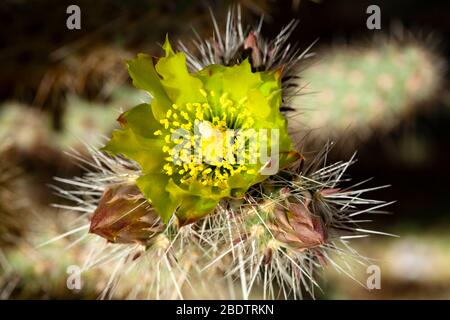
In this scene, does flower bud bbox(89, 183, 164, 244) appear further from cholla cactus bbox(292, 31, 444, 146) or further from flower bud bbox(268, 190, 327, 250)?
cholla cactus bbox(292, 31, 444, 146)

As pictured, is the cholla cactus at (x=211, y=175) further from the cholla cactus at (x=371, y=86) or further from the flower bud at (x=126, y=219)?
the cholla cactus at (x=371, y=86)

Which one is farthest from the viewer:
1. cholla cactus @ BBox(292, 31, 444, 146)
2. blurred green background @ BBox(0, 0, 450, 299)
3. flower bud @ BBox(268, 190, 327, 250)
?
cholla cactus @ BBox(292, 31, 444, 146)

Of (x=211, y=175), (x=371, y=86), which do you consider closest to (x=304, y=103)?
(x=371, y=86)

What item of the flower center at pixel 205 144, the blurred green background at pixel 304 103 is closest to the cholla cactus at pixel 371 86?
the blurred green background at pixel 304 103

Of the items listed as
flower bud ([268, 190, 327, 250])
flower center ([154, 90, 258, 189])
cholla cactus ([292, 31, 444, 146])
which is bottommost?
flower bud ([268, 190, 327, 250])

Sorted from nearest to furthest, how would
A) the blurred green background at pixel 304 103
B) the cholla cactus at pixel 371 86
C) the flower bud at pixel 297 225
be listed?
the flower bud at pixel 297 225, the blurred green background at pixel 304 103, the cholla cactus at pixel 371 86

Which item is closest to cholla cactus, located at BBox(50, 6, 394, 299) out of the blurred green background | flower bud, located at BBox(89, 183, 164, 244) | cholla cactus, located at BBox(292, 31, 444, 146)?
flower bud, located at BBox(89, 183, 164, 244)

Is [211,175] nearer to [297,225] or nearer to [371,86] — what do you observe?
[297,225]
